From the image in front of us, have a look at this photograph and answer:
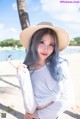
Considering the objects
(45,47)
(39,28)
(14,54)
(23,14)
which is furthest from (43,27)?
(14,54)

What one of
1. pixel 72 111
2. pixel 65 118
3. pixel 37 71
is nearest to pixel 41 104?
pixel 37 71

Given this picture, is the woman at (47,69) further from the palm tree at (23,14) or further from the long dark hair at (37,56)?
the palm tree at (23,14)

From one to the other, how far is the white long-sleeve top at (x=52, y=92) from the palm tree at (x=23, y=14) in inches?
126

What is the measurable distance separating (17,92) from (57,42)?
5.20 metres

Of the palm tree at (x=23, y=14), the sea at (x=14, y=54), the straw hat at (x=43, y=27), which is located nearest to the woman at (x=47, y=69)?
the straw hat at (x=43, y=27)

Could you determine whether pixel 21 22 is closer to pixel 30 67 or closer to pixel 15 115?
pixel 15 115

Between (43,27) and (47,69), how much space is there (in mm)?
265

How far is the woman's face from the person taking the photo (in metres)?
1.81

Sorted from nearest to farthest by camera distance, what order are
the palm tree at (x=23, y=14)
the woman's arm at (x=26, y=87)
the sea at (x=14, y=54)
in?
the woman's arm at (x=26, y=87) → the sea at (x=14, y=54) → the palm tree at (x=23, y=14)

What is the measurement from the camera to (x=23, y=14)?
197 inches

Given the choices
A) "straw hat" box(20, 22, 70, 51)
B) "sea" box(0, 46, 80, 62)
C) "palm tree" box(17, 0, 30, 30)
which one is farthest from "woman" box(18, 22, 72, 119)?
"palm tree" box(17, 0, 30, 30)

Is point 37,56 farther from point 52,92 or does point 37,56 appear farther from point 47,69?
point 52,92

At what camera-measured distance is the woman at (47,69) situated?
1716 mm

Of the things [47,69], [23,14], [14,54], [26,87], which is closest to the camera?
[26,87]
